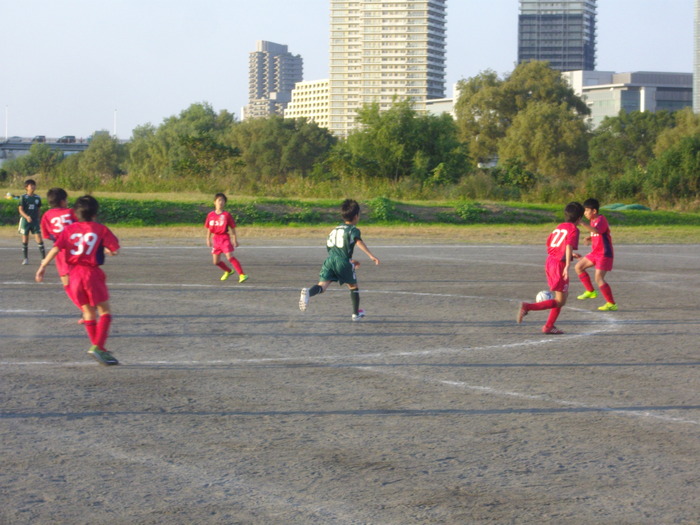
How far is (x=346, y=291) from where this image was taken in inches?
580

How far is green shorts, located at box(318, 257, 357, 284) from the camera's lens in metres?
Result: 11.4

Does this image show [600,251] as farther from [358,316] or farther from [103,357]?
[103,357]

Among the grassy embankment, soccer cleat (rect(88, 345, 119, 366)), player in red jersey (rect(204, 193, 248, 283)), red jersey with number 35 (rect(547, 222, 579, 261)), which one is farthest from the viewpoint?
the grassy embankment

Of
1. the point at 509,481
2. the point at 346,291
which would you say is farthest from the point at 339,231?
the point at 509,481

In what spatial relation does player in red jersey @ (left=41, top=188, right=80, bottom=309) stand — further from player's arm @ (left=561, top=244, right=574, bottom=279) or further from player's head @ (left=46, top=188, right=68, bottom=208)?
player's arm @ (left=561, top=244, right=574, bottom=279)

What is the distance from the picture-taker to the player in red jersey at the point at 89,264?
8.38 meters

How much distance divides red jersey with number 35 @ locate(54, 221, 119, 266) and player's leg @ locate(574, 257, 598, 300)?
7.12 meters

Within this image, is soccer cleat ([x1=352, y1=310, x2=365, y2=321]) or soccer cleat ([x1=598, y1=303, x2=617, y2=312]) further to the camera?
soccer cleat ([x1=598, y1=303, x2=617, y2=312])

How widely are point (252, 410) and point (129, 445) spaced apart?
45.7 inches

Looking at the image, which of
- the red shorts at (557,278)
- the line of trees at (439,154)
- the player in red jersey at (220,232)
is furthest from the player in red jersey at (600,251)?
the line of trees at (439,154)

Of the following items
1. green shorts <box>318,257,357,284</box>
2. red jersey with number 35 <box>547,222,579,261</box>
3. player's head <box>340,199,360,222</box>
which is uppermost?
player's head <box>340,199,360,222</box>

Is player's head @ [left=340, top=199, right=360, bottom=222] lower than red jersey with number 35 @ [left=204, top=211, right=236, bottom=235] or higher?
higher

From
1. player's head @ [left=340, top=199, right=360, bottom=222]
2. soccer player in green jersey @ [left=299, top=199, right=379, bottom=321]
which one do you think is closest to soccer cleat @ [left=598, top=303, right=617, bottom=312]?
soccer player in green jersey @ [left=299, top=199, right=379, bottom=321]

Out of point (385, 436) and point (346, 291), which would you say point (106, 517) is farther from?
point (346, 291)
